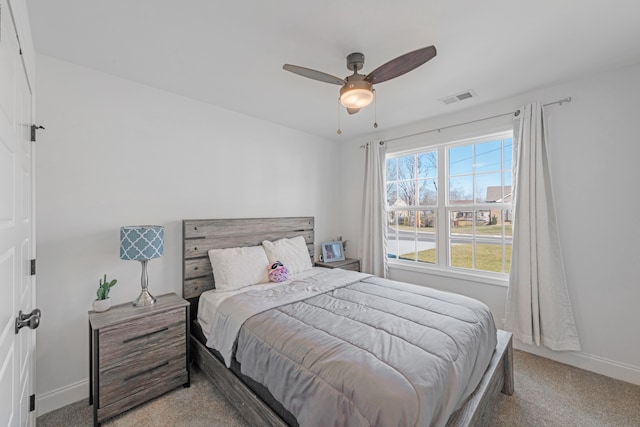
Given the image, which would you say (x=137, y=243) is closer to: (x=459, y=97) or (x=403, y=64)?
(x=403, y=64)

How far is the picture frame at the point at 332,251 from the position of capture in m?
3.84

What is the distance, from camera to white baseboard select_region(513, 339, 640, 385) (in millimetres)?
2182

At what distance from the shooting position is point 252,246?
10.0 ft

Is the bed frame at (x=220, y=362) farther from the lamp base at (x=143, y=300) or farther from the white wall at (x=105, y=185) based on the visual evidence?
the lamp base at (x=143, y=300)

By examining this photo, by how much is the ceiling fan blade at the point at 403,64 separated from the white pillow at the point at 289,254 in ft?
6.53

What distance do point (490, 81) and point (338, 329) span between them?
2.46 metres

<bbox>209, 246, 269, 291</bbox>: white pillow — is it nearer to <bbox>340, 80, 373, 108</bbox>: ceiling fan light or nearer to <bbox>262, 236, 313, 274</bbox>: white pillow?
<bbox>262, 236, 313, 274</bbox>: white pillow

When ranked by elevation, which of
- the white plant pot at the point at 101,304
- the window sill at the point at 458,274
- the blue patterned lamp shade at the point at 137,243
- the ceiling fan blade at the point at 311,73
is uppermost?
the ceiling fan blade at the point at 311,73

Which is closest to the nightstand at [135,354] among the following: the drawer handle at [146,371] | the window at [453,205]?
the drawer handle at [146,371]

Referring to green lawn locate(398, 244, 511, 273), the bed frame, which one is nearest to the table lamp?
the bed frame

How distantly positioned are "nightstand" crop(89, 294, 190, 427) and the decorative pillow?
0.84 meters

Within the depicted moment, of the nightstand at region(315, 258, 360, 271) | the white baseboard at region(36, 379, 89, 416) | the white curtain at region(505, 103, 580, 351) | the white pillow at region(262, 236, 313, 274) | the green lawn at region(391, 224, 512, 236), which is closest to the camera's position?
the white baseboard at region(36, 379, 89, 416)

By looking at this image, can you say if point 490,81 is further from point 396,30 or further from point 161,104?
point 161,104

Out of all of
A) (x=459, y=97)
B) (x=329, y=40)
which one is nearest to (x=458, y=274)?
(x=459, y=97)
